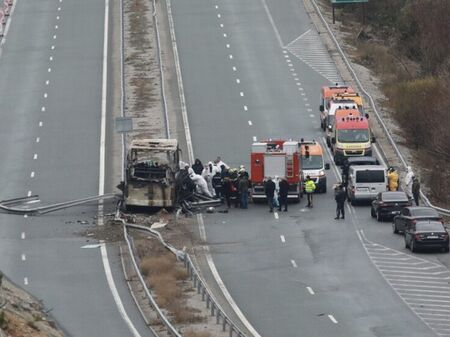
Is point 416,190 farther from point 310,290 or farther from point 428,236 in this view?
point 310,290

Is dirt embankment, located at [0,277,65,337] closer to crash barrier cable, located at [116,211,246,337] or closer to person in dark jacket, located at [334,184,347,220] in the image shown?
crash barrier cable, located at [116,211,246,337]

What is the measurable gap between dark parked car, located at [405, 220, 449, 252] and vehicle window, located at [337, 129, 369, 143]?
16.8 m

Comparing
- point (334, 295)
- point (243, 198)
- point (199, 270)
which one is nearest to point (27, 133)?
point (243, 198)

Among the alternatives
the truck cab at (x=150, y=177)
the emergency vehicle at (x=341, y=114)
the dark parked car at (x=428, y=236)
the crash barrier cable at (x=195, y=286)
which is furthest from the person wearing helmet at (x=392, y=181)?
the crash barrier cable at (x=195, y=286)

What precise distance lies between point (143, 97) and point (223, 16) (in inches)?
824

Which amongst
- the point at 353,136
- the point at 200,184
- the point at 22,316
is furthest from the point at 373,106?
the point at 22,316

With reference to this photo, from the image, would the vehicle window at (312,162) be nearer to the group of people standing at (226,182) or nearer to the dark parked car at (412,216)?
the group of people standing at (226,182)

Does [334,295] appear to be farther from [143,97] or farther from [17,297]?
[143,97]

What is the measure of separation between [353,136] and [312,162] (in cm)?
502

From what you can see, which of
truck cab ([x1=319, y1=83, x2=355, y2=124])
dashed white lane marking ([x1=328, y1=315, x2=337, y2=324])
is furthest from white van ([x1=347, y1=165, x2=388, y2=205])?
dashed white lane marking ([x1=328, y1=315, x2=337, y2=324])

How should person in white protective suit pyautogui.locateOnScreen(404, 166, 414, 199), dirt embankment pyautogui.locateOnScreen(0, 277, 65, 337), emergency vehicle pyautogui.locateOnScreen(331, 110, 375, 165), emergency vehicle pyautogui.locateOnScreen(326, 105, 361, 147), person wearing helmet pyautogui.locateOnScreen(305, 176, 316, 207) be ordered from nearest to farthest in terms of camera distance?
dirt embankment pyautogui.locateOnScreen(0, 277, 65, 337), person wearing helmet pyautogui.locateOnScreen(305, 176, 316, 207), person in white protective suit pyautogui.locateOnScreen(404, 166, 414, 199), emergency vehicle pyautogui.locateOnScreen(331, 110, 375, 165), emergency vehicle pyautogui.locateOnScreen(326, 105, 361, 147)

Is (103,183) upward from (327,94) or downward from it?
downward

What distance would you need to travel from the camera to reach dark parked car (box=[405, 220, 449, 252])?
5131 cm

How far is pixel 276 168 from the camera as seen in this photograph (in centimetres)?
6119
